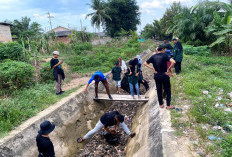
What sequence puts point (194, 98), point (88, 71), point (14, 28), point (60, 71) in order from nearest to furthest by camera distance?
point (194, 98) < point (60, 71) < point (88, 71) < point (14, 28)

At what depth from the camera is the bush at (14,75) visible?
5.41 meters

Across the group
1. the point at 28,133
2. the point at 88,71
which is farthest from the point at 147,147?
the point at 88,71

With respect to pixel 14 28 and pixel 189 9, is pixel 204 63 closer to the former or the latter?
pixel 189 9

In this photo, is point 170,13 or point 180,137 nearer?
point 180,137

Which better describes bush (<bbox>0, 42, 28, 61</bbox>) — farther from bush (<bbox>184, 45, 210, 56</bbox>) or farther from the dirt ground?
bush (<bbox>184, 45, 210, 56</bbox>)

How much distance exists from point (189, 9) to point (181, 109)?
1316 cm

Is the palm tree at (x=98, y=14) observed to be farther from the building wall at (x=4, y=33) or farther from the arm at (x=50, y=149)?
the arm at (x=50, y=149)

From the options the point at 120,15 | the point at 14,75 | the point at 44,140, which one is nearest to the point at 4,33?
the point at 14,75

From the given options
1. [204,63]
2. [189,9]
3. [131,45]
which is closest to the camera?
[204,63]

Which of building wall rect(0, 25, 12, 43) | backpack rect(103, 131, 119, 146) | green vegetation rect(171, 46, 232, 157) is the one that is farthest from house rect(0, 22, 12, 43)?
green vegetation rect(171, 46, 232, 157)

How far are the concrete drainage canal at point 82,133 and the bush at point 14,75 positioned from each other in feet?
5.74

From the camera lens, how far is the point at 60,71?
18.9 feet

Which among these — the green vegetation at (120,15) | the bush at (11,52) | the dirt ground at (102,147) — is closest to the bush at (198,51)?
the dirt ground at (102,147)

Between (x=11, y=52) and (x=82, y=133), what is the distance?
16.9 ft
